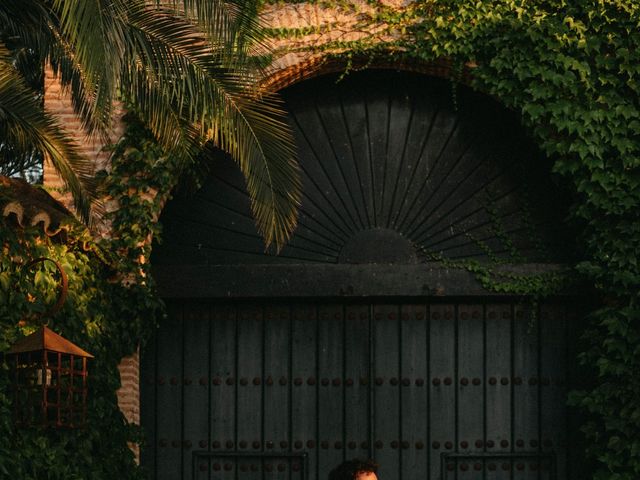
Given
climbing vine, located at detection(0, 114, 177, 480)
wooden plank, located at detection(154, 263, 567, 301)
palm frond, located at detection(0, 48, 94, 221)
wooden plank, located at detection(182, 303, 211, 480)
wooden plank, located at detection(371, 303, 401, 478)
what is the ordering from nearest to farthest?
climbing vine, located at detection(0, 114, 177, 480) → palm frond, located at detection(0, 48, 94, 221) → wooden plank, located at detection(154, 263, 567, 301) → wooden plank, located at detection(371, 303, 401, 478) → wooden plank, located at detection(182, 303, 211, 480)

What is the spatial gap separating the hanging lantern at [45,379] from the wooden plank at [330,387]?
2.16m

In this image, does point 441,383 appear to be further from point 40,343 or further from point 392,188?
point 40,343

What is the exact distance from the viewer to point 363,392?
29.1ft

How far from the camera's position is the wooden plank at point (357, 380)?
8812 millimetres

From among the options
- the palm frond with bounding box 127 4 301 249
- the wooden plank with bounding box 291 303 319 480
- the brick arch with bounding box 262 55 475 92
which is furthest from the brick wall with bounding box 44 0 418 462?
the palm frond with bounding box 127 4 301 249

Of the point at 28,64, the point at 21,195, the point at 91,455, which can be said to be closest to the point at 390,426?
the point at 91,455

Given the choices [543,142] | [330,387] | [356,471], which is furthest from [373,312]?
[356,471]

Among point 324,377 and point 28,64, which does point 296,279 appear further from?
point 28,64

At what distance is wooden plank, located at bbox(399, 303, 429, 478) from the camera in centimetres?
876

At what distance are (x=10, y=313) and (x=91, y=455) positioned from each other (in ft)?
4.57

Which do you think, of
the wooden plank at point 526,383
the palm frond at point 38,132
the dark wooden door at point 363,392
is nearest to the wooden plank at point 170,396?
the dark wooden door at point 363,392

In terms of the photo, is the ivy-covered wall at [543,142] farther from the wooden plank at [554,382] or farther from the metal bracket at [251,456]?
the metal bracket at [251,456]

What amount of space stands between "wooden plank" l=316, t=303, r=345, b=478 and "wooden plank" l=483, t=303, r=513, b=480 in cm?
102

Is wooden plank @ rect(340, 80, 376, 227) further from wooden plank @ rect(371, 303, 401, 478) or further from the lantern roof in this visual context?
the lantern roof
